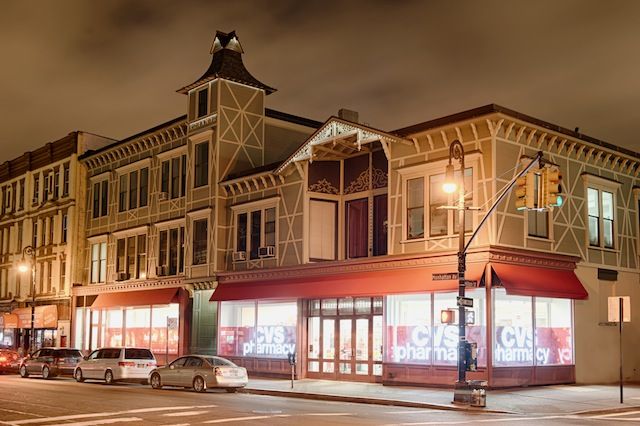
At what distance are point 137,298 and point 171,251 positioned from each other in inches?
124

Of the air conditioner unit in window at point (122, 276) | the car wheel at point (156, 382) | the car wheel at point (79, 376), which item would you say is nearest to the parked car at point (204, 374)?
the car wheel at point (156, 382)

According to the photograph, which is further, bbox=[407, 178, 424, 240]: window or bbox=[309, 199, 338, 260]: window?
bbox=[309, 199, 338, 260]: window

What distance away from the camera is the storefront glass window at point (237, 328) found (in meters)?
34.7

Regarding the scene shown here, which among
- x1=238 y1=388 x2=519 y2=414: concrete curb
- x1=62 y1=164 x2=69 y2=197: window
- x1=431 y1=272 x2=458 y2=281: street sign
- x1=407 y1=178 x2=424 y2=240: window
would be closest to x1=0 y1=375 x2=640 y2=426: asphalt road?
x1=238 y1=388 x2=519 y2=414: concrete curb

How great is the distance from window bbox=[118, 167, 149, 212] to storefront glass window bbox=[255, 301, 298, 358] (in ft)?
38.2

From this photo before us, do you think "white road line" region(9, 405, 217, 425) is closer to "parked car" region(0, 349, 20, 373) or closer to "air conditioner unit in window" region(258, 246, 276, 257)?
"air conditioner unit in window" region(258, 246, 276, 257)

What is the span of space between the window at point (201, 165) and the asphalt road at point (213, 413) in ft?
48.2

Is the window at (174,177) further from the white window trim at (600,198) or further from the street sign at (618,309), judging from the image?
the street sign at (618,309)

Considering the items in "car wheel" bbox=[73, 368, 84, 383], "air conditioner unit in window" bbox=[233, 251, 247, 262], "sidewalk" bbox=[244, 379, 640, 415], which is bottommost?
"car wheel" bbox=[73, 368, 84, 383]

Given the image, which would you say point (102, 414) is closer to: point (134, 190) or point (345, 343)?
point (345, 343)

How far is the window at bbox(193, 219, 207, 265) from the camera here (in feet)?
123

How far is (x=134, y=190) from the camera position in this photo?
4341cm

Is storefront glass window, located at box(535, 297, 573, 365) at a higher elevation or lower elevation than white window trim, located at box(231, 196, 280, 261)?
lower

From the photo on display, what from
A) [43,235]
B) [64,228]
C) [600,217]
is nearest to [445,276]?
[600,217]
